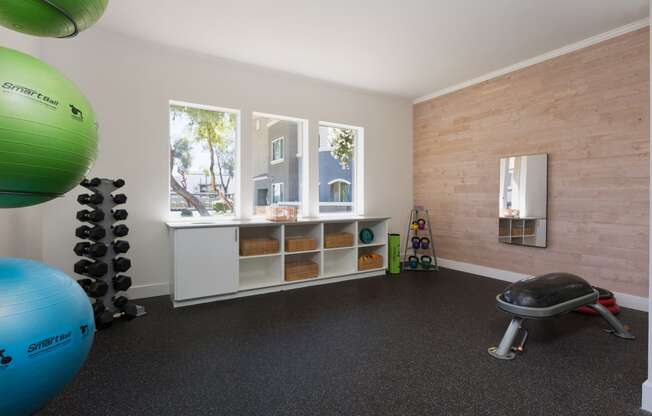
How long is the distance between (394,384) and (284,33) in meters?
3.41

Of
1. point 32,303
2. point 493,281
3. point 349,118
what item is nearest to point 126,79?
point 349,118

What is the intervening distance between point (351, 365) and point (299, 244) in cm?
220

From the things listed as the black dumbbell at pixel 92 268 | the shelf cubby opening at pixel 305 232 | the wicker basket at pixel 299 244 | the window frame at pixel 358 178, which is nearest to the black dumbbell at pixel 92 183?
Result: the black dumbbell at pixel 92 268

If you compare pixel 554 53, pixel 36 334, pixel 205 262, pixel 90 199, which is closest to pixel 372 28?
pixel 554 53

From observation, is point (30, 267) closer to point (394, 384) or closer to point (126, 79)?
point (394, 384)

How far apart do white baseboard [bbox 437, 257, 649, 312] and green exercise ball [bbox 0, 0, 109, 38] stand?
15.7 feet

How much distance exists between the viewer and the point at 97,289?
296 centimetres

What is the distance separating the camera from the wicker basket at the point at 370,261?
16.2 ft

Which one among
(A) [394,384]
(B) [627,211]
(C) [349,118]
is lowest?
(A) [394,384]

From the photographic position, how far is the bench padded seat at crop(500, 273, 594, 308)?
2.47m

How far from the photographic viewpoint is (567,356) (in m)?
2.44

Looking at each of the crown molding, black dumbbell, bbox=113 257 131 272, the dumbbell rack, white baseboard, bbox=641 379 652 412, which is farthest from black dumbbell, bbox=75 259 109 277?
the crown molding

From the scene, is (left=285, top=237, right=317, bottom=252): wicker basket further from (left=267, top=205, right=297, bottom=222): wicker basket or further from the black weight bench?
the black weight bench

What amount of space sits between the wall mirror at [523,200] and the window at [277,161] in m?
2.81
